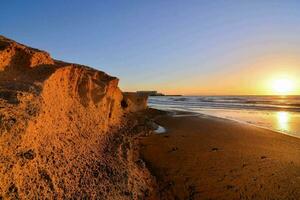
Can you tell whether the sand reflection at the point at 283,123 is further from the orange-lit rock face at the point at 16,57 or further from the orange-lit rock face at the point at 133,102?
the orange-lit rock face at the point at 16,57

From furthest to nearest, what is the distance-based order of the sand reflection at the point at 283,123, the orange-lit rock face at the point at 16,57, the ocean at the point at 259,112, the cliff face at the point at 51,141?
the ocean at the point at 259,112, the sand reflection at the point at 283,123, the orange-lit rock face at the point at 16,57, the cliff face at the point at 51,141

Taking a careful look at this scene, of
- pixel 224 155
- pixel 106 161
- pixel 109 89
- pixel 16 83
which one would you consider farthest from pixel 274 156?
pixel 16 83

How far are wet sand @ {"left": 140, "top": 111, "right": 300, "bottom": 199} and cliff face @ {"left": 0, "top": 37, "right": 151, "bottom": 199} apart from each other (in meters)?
1.00

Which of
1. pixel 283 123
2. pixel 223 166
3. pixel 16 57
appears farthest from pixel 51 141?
pixel 283 123

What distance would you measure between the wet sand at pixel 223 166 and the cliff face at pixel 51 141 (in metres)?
1.00

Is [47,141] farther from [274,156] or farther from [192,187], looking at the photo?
[274,156]

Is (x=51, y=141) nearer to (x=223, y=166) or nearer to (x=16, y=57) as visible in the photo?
(x=16, y=57)

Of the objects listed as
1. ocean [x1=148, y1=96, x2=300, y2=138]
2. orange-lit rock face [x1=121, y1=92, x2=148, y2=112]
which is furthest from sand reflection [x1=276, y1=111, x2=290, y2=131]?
orange-lit rock face [x1=121, y1=92, x2=148, y2=112]


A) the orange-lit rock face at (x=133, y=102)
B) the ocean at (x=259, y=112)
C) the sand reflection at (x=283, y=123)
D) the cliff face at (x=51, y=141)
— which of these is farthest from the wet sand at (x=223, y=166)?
the orange-lit rock face at (x=133, y=102)

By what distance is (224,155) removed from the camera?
994 centimetres

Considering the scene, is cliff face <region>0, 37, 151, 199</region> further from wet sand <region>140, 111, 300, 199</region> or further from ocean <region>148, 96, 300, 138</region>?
ocean <region>148, 96, 300, 138</region>

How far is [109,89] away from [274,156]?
7.53m

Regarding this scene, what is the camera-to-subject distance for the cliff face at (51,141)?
4.39m

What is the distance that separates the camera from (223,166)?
8.66 m
